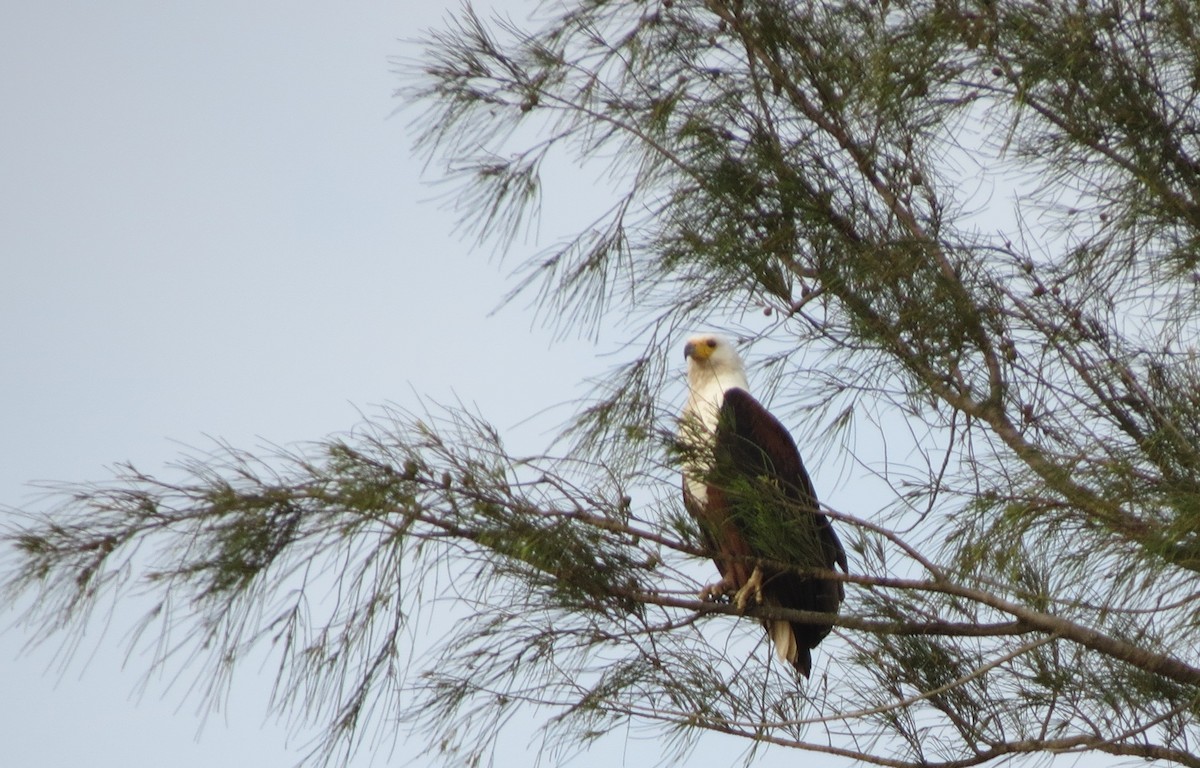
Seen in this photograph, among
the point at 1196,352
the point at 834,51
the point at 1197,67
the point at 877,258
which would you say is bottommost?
the point at 1196,352

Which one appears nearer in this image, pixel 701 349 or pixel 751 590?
pixel 751 590

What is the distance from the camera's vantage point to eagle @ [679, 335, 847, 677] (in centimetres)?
245

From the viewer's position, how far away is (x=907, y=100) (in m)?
2.86

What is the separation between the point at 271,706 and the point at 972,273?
4.66 ft

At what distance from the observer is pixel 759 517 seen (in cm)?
245

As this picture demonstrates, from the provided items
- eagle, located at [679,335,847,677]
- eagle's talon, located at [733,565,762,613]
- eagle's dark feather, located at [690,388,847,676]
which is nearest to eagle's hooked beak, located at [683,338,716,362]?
eagle, located at [679,335,847,677]

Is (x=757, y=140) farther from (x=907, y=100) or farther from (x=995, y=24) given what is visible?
(x=995, y=24)

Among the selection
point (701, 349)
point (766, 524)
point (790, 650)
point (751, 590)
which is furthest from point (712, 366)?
point (766, 524)

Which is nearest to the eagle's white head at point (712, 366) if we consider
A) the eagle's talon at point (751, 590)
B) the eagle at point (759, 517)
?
the eagle at point (759, 517)

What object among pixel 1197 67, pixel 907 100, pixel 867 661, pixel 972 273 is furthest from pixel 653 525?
pixel 1197 67

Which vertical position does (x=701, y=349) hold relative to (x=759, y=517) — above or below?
above

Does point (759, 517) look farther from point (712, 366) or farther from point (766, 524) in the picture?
point (712, 366)

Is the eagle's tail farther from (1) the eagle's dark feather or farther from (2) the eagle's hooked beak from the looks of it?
(2) the eagle's hooked beak

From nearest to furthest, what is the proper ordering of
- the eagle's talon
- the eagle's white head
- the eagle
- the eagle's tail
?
the eagle
the eagle's talon
the eagle's tail
the eagle's white head
